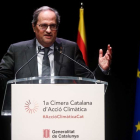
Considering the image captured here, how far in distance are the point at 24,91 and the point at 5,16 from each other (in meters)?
1.97

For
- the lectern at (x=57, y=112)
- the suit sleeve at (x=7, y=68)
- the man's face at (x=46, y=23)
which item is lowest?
the lectern at (x=57, y=112)

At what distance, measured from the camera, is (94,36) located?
11.2ft

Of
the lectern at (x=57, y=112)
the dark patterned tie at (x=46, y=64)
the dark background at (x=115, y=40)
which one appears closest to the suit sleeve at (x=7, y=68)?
the dark patterned tie at (x=46, y=64)

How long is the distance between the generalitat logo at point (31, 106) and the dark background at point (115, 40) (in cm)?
193

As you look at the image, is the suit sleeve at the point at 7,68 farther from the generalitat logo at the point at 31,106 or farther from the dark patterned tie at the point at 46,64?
the generalitat logo at the point at 31,106

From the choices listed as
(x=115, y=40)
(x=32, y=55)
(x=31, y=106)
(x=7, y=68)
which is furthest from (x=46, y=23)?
(x=115, y=40)

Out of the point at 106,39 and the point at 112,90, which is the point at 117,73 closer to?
the point at 112,90

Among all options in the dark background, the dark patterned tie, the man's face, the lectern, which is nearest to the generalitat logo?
the lectern

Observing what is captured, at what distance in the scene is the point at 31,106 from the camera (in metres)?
1.52

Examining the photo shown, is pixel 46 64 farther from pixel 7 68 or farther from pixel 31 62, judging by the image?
pixel 7 68

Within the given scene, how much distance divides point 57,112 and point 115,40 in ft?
6.79

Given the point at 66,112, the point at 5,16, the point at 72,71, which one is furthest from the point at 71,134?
the point at 5,16

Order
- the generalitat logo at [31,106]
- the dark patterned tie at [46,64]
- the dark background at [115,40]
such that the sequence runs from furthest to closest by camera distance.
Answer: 1. the dark background at [115,40]
2. the dark patterned tie at [46,64]
3. the generalitat logo at [31,106]

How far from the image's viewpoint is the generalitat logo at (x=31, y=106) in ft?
4.98
